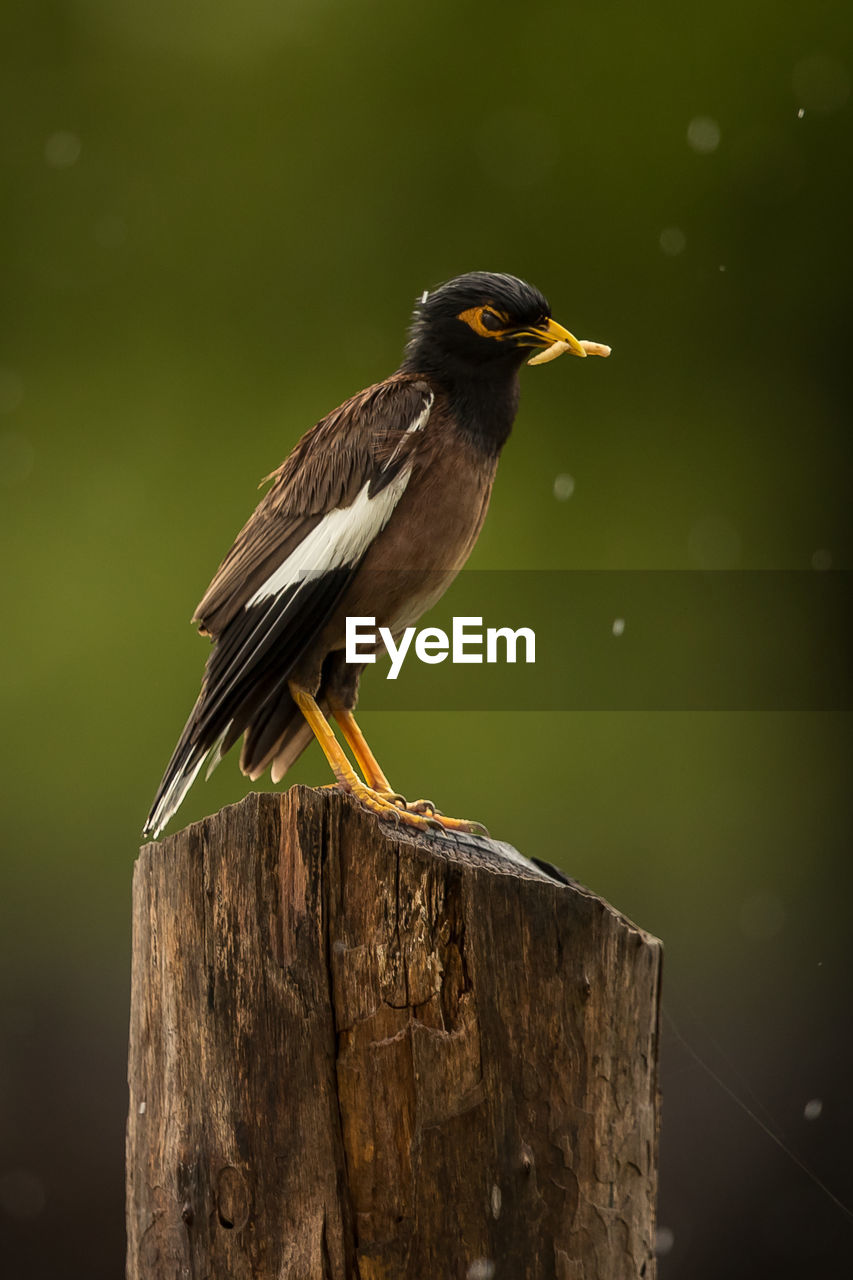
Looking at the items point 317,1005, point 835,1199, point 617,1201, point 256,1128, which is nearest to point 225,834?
point 317,1005

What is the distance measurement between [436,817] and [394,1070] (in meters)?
0.61

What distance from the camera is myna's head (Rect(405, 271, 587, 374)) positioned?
2.23 metres

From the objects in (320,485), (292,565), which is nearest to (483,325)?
(320,485)

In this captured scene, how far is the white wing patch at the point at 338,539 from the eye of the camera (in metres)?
2.11

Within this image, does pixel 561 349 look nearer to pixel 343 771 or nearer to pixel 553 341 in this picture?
pixel 553 341

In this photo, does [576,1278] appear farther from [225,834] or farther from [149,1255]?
[225,834]

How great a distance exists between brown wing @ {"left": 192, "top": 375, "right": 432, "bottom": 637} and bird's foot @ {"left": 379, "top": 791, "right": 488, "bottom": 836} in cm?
44

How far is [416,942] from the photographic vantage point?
157 cm

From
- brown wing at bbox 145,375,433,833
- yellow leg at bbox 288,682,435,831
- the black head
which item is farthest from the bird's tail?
the black head

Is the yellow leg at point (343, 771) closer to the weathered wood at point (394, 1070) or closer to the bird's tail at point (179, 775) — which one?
the bird's tail at point (179, 775)

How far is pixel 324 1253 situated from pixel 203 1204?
18 cm

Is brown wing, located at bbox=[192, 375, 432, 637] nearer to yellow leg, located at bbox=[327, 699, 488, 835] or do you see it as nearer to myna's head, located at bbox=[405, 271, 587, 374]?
myna's head, located at bbox=[405, 271, 587, 374]

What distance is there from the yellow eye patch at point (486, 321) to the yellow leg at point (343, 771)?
736mm

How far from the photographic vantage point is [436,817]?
2.11 metres
